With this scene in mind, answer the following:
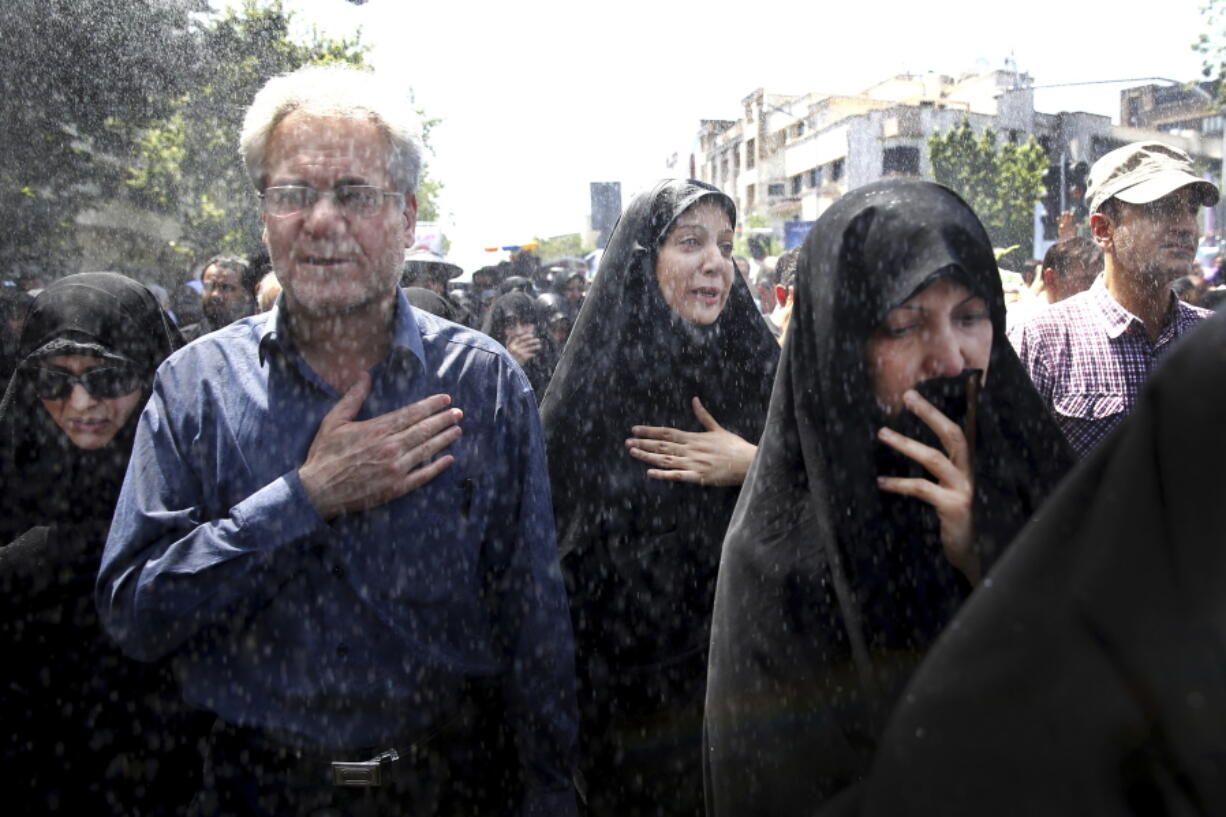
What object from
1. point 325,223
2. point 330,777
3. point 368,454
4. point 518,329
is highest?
point 325,223

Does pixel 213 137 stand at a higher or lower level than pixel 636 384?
higher

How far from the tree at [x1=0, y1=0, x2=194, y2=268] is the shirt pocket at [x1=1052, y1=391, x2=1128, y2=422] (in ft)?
20.1

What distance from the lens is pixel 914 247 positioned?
5.86 ft

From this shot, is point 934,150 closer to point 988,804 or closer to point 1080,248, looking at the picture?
point 1080,248

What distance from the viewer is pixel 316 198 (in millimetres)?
2080

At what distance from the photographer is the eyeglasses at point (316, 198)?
6.82 ft

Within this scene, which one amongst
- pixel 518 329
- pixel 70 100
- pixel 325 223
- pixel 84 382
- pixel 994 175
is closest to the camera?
pixel 325 223

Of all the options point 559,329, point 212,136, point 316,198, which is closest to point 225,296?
point 559,329

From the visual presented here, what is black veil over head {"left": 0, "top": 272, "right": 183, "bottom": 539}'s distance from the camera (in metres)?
2.53

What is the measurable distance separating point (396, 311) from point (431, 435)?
0.31 meters

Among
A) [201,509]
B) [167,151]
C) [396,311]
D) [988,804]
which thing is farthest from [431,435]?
[167,151]

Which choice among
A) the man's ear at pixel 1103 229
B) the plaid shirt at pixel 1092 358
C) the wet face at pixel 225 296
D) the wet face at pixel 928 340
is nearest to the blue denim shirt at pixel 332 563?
the wet face at pixel 928 340

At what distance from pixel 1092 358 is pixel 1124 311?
0.19 metres

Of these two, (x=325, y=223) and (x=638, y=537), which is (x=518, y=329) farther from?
(x=325, y=223)
